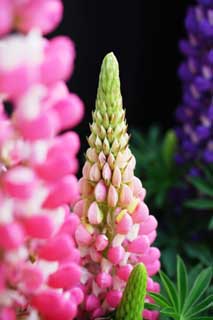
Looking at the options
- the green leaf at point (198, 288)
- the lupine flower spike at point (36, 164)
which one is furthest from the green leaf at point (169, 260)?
→ the lupine flower spike at point (36, 164)

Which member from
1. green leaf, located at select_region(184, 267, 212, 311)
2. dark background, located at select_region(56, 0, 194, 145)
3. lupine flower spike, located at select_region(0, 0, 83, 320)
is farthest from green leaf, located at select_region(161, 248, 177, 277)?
dark background, located at select_region(56, 0, 194, 145)

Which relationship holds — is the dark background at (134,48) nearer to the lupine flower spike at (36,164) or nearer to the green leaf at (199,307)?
the green leaf at (199,307)

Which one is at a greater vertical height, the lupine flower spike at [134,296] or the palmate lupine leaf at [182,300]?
the palmate lupine leaf at [182,300]

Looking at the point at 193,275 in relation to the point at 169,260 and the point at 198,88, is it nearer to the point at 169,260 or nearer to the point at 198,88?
the point at 169,260

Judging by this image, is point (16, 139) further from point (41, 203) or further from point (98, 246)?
point (98, 246)

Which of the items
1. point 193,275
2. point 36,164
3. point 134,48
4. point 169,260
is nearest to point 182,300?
point 193,275

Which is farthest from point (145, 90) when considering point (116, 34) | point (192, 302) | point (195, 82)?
point (192, 302)
